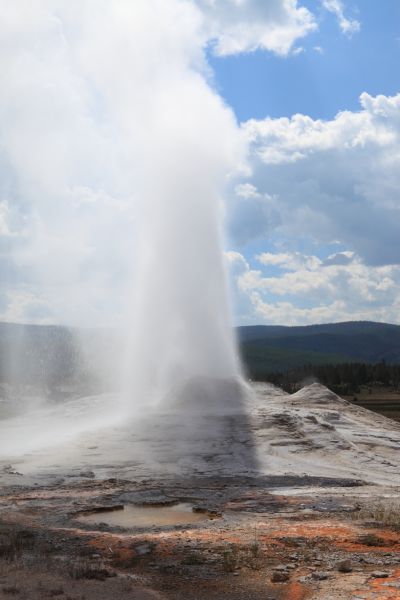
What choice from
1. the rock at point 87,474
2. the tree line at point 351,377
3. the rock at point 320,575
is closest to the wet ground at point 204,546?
the rock at point 320,575

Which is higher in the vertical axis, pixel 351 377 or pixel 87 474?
pixel 351 377

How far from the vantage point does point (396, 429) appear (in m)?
31.9

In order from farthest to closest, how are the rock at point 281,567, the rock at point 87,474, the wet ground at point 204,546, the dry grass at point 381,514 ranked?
the rock at point 87,474, the dry grass at point 381,514, the rock at point 281,567, the wet ground at point 204,546

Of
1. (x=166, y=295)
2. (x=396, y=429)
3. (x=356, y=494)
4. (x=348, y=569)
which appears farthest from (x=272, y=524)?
(x=166, y=295)

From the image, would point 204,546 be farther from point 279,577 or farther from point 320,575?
point 320,575

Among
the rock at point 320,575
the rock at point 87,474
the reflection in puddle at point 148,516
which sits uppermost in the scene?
the rock at point 87,474

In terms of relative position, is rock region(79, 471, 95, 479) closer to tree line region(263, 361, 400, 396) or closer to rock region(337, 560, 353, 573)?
rock region(337, 560, 353, 573)

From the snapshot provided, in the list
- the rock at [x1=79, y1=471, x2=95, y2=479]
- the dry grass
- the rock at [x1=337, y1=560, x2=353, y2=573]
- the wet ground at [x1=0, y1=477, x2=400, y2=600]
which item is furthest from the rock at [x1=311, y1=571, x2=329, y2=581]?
the rock at [x1=79, y1=471, x2=95, y2=479]

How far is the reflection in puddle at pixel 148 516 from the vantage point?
47.4ft

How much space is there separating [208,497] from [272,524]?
12.3 feet

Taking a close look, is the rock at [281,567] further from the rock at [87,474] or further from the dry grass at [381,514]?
the rock at [87,474]

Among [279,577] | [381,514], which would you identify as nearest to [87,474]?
[381,514]

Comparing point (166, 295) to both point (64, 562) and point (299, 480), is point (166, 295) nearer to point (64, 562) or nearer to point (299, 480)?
point (299, 480)

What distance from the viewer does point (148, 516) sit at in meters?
15.2
